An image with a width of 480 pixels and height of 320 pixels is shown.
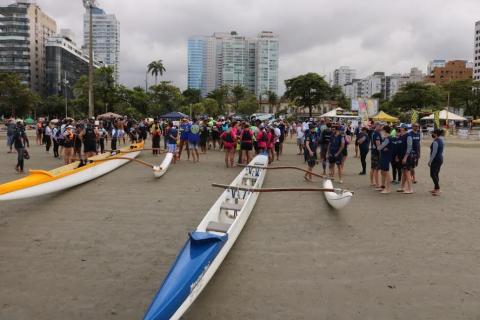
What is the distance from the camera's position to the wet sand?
13.0ft

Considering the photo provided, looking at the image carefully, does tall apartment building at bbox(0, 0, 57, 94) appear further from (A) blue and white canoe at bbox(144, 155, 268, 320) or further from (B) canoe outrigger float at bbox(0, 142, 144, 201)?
(A) blue and white canoe at bbox(144, 155, 268, 320)

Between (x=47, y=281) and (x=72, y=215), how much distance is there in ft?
9.82

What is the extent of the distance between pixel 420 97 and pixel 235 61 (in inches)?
3513

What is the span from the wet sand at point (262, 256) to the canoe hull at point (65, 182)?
277 millimetres

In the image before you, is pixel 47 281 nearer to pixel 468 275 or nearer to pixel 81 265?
pixel 81 265

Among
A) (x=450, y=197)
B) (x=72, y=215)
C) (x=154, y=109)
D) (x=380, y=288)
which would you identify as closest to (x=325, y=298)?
(x=380, y=288)

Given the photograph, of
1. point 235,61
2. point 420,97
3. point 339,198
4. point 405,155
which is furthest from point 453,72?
point 339,198

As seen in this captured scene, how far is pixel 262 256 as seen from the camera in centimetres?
534

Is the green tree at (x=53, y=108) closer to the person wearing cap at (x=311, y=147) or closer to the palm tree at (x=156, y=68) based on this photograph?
the palm tree at (x=156, y=68)

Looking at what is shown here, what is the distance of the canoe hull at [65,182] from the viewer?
7189mm

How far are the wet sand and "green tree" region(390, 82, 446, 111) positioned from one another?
67987mm

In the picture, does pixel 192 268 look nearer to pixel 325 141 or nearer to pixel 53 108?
pixel 325 141

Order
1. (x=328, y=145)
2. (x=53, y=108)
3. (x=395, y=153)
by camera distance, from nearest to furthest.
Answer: (x=395, y=153) → (x=328, y=145) → (x=53, y=108)

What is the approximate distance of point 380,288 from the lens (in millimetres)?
4410
